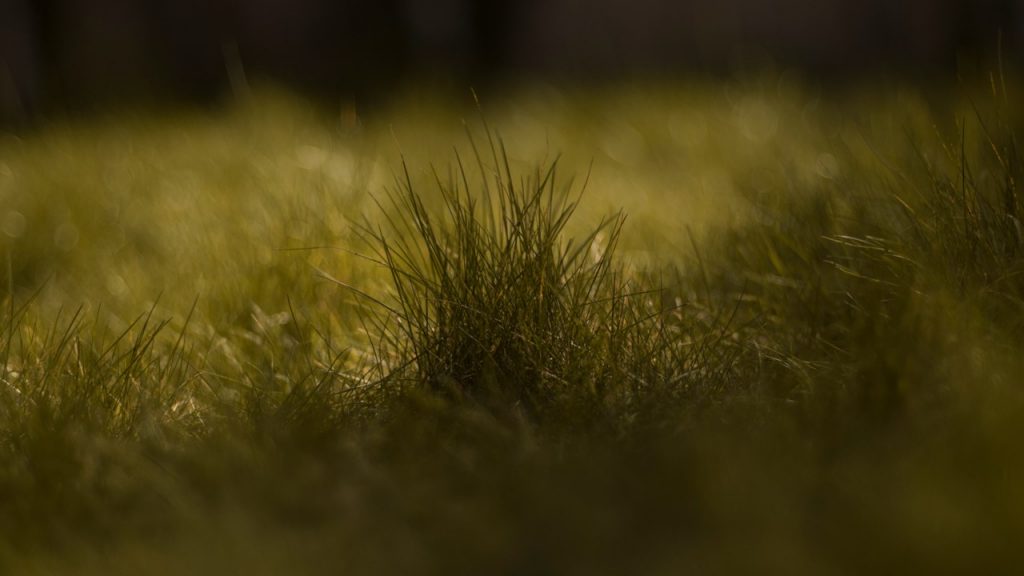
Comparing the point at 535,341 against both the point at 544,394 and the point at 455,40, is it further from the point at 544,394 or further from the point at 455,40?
the point at 455,40

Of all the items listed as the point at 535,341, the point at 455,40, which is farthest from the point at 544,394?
the point at 455,40

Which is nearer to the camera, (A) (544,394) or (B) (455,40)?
(A) (544,394)

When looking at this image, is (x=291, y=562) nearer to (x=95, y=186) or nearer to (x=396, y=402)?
(x=396, y=402)

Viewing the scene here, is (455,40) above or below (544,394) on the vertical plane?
above

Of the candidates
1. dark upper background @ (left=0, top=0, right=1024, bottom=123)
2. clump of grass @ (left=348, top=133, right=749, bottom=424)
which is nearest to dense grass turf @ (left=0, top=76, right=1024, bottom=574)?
clump of grass @ (left=348, top=133, right=749, bottom=424)

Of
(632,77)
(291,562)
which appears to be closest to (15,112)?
(632,77)

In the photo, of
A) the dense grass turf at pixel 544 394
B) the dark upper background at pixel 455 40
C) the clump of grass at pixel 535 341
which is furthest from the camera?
the dark upper background at pixel 455 40

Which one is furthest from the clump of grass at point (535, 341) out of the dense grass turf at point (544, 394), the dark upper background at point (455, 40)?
the dark upper background at point (455, 40)

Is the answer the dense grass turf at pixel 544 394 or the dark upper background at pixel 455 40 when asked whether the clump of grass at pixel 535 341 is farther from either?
the dark upper background at pixel 455 40
